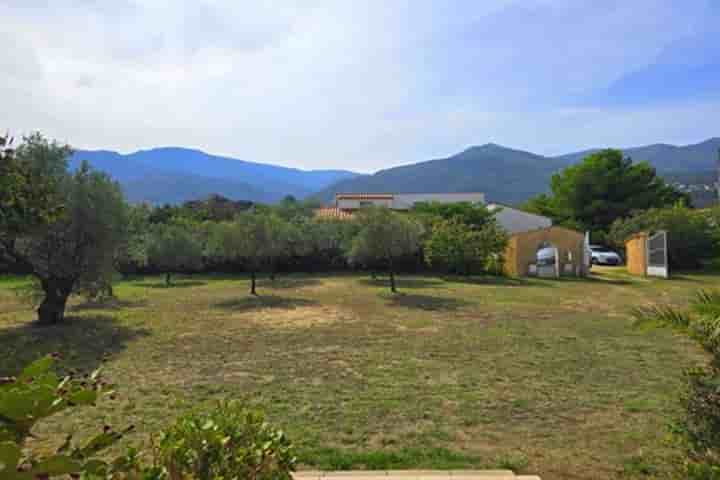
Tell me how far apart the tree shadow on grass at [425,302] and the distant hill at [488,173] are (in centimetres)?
10053

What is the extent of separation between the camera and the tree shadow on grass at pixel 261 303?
13250 millimetres

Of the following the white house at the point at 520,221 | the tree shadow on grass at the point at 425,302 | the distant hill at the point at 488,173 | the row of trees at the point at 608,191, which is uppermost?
the distant hill at the point at 488,173

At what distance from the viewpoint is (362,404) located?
5.30m

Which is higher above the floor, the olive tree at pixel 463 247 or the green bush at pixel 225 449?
the olive tree at pixel 463 247

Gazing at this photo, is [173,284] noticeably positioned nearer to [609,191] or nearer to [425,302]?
[425,302]

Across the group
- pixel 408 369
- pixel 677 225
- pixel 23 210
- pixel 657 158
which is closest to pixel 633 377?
pixel 408 369

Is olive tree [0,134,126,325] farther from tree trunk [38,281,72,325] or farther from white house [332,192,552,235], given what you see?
white house [332,192,552,235]

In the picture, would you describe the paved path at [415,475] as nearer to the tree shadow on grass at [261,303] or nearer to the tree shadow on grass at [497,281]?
the tree shadow on grass at [261,303]

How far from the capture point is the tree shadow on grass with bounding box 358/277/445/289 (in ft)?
62.0

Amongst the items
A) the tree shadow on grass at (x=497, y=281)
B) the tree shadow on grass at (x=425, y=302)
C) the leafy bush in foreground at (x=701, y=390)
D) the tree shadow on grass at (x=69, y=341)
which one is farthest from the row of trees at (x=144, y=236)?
the leafy bush in foreground at (x=701, y=390)

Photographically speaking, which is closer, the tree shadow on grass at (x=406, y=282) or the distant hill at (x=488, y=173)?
the tree shadow on grass at (x=406, y=282)

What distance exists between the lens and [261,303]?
14055mm

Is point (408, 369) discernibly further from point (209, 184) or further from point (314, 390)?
point (209, 184)

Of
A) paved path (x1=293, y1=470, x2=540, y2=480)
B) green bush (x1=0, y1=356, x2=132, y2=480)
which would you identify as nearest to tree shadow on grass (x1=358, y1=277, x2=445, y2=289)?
paved path (x1=293, y1=470, x2=540, y2=480)
